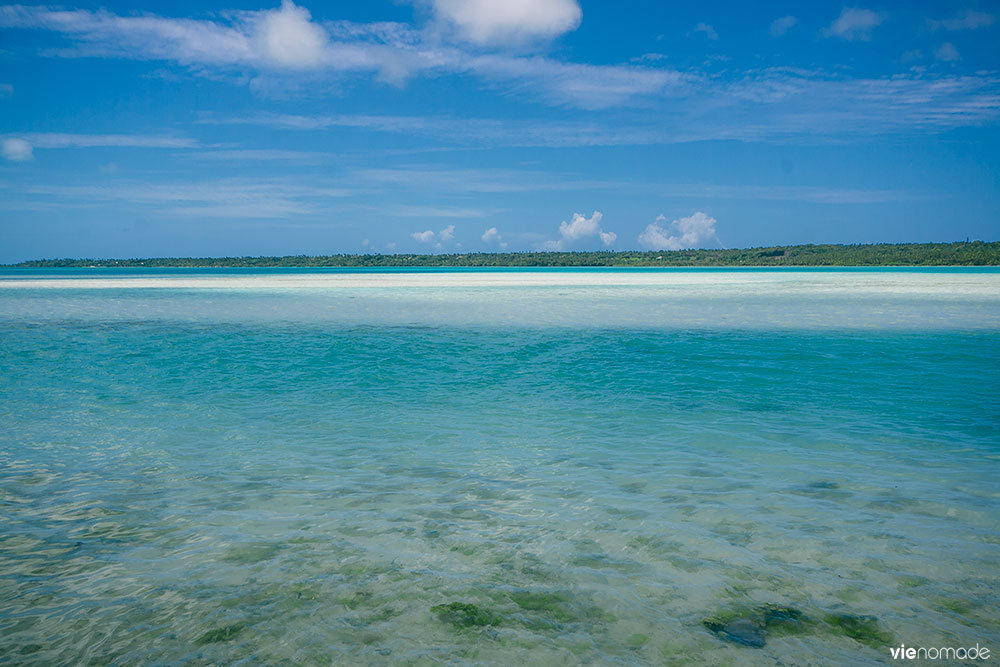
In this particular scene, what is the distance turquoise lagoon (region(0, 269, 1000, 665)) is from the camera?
13.0ft

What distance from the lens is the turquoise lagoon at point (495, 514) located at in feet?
13.0

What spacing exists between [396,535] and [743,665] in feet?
9.16

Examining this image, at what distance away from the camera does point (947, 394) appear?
37.2 feet

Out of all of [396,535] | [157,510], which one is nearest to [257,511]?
[157,510]

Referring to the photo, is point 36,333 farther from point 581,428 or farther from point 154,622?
point 154,622

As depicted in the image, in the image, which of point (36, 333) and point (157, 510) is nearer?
point (157, 510)

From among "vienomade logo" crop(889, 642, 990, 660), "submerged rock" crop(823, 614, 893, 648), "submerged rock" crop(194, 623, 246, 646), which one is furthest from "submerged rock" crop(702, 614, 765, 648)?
"submerged rock" crop(194, 623, 246, 646)

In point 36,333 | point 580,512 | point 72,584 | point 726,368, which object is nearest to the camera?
point 72,584

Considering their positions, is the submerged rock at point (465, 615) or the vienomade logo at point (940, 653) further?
the submerged rock at point (465, 615)

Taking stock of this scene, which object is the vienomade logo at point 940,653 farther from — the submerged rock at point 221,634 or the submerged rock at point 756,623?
the submerged rock at point 221,634

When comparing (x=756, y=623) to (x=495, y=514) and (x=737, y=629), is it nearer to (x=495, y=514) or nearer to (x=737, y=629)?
(x=737, y=629)

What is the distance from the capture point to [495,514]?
19.2ft

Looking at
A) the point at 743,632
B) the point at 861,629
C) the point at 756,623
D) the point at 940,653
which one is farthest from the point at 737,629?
the point at 940,653

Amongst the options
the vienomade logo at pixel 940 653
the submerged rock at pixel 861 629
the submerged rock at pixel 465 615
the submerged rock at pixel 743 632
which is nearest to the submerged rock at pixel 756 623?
the submerged rock at pixel 743 632
